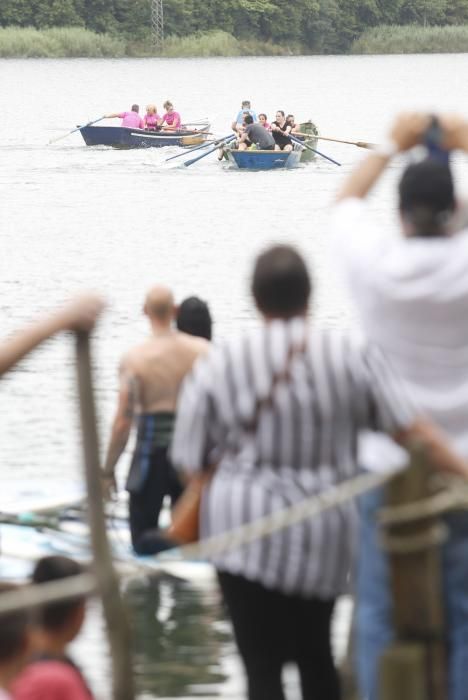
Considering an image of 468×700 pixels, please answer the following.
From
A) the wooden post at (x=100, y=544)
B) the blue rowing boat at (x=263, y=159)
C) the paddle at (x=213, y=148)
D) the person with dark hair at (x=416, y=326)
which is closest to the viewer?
the wooden post at (x=100, y=544)

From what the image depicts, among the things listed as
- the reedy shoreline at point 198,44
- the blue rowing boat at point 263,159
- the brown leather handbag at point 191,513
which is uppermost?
the brown leather handbag at point 191,513

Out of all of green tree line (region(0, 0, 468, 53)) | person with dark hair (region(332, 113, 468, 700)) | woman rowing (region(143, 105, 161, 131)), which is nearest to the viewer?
person with dark hair (region(332, 113, 468, 700))

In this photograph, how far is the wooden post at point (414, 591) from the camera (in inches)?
157

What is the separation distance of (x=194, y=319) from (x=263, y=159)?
31040 millimetres

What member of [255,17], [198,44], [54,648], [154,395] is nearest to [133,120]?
[154,395]

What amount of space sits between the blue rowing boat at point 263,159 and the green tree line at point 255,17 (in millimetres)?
79342

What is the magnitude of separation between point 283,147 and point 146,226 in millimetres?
6867

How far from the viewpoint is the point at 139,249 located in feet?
93.8

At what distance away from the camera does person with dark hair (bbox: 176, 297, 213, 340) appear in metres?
7.71

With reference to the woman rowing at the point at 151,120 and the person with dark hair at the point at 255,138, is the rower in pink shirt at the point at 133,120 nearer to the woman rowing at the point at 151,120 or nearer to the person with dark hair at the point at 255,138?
the woman rowing at the point at 151,120

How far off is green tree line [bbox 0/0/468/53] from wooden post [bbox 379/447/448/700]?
115m

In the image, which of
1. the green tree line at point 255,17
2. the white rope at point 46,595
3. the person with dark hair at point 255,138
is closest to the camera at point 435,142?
the white rope at point 46,595

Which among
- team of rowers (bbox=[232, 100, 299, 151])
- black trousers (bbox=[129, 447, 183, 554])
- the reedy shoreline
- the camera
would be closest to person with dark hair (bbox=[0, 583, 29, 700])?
the camera

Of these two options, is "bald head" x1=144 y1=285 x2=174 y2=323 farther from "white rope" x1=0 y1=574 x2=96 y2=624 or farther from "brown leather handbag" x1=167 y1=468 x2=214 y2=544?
"white rope" x1=0 y1=574 x2=96 y2=624
